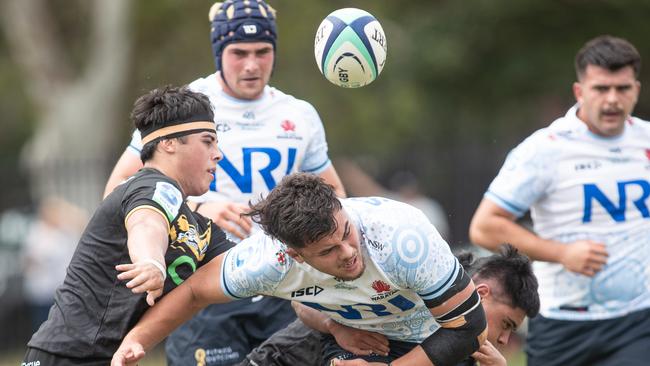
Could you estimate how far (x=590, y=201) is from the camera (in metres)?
7.04

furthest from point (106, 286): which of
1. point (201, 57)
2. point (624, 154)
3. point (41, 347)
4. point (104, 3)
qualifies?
point (201, 57)

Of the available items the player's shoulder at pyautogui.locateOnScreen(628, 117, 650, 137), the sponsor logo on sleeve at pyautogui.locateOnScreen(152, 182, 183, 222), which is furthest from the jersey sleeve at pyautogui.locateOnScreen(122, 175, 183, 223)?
the player's shoulder at pyautogui.locateOnScreen(628, 117, 650, 137)

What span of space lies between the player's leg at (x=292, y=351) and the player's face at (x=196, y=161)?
2.79ft

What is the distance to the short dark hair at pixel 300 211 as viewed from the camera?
15.8ft

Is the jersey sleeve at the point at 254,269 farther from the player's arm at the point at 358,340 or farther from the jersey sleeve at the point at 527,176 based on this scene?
the jersey sleeve at the point at 527,176

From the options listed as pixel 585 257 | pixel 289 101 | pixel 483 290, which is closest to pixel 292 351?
pixel 483 290

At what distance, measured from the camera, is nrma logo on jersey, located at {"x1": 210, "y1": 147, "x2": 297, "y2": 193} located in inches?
263

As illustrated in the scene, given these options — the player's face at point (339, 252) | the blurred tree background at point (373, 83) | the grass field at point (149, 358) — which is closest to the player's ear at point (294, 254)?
the player's face at point (339, 252)

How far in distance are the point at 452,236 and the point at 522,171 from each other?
808 cm

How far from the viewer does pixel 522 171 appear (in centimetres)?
709

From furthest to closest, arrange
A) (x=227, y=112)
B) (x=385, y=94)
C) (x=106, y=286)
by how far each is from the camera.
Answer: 1. (x=385, y=94)
2. (x=227, y=112)
3. (x=106, y=286)

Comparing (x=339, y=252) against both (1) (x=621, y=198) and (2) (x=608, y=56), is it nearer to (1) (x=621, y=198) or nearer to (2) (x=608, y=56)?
(1) (x=621, y=198)

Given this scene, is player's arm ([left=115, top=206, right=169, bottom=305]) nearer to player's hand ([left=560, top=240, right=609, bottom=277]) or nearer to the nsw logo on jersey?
the nsw logo on jersey

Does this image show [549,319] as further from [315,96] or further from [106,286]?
[315,96]
